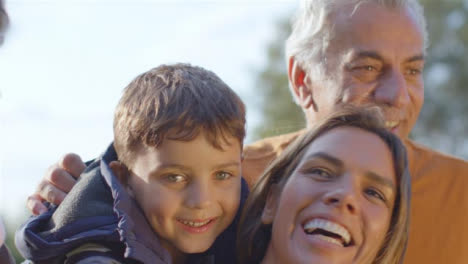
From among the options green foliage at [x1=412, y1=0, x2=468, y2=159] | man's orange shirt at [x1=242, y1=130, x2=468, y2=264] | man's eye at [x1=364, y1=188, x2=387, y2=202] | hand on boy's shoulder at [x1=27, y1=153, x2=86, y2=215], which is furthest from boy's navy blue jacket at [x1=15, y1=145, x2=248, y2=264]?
green foliage at [x1=412, y1=0, x2=468, y2=159]

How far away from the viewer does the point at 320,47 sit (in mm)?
4551

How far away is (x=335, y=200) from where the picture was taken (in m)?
3.20

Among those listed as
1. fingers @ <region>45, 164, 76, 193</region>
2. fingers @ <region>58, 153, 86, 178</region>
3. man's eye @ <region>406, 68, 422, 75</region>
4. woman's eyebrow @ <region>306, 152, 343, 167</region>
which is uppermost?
man's eye @ <region>406, 68, 422, 75</region>

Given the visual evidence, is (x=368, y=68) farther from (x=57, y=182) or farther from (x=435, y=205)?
(x=57, y=182)

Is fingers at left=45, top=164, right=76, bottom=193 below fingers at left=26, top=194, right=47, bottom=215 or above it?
above

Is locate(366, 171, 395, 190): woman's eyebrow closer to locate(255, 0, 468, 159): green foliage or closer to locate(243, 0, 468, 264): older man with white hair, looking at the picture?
locate(243, 0, 468, 264): older man with white hair

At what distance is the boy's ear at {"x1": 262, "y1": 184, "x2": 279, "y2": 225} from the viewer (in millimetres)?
3439

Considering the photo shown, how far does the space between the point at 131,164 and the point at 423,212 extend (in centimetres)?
177

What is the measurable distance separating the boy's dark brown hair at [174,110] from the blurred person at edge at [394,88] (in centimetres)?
109

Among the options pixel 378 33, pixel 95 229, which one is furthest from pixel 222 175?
pixel 378 33

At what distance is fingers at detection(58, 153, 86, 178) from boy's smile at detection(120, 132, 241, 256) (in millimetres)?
529

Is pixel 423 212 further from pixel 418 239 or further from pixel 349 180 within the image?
→ pixel 349 180

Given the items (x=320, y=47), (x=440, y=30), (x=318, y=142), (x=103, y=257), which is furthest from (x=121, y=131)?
(x=440, y=30)

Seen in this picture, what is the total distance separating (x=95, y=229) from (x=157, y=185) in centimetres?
30
